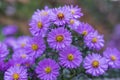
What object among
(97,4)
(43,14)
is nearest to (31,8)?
(97,4)

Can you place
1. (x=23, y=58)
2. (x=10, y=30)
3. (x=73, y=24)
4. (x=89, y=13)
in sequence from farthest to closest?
(x=89, y=13), (x=10, y=30), (x=23, y=58), (x=73, y=24)

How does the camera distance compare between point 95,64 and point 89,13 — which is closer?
point 95,64

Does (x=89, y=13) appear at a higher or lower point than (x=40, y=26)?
higher

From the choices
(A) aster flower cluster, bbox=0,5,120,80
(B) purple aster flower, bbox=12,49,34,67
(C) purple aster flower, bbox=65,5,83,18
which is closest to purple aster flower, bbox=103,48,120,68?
(A) aster flower cluster, bbox=0,5,120,80

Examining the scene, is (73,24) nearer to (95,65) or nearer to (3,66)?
(95,65)

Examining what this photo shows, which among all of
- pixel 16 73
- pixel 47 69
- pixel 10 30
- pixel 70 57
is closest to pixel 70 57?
pixel 70 57

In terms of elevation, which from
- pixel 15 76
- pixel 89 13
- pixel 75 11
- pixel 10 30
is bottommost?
pixel 15 76

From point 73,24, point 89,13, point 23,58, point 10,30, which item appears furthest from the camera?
point 89,13
